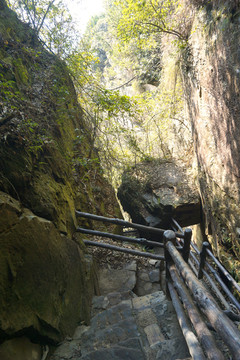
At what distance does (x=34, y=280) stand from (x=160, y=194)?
253 inches

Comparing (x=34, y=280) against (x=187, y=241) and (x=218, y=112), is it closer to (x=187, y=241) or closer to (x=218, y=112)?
(x=187, y=241)

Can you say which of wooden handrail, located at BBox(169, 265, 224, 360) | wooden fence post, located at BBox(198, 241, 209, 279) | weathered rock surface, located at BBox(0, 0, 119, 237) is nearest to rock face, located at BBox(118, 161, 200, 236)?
weathered rock surface, located at BBox(0, 0, 119, 237)

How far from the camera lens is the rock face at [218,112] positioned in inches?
182

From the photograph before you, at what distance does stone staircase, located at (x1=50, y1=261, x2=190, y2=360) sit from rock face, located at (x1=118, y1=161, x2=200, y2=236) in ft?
15.6

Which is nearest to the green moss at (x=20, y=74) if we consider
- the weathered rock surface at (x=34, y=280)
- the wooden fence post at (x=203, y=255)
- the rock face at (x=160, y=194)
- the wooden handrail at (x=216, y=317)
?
the weathered rock surface at (x=34, y=280)

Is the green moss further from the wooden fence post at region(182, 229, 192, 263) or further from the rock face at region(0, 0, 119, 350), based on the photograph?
the wooden fence post at region(182, 229, 192, 263)

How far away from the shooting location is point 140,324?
7.80 feet

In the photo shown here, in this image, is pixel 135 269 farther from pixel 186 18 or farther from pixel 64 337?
pixel 186 18

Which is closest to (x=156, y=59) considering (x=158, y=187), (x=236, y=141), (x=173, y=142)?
(x=173, y=142)

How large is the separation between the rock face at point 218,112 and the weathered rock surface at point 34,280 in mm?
4225

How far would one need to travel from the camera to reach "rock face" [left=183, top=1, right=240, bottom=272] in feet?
15.1

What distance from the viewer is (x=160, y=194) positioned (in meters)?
7.89

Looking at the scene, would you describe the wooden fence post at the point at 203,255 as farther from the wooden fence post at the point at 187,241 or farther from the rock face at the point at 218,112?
the rock face at the point at 218,112

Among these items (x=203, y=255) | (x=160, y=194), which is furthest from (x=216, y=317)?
(x=160, y=194)
